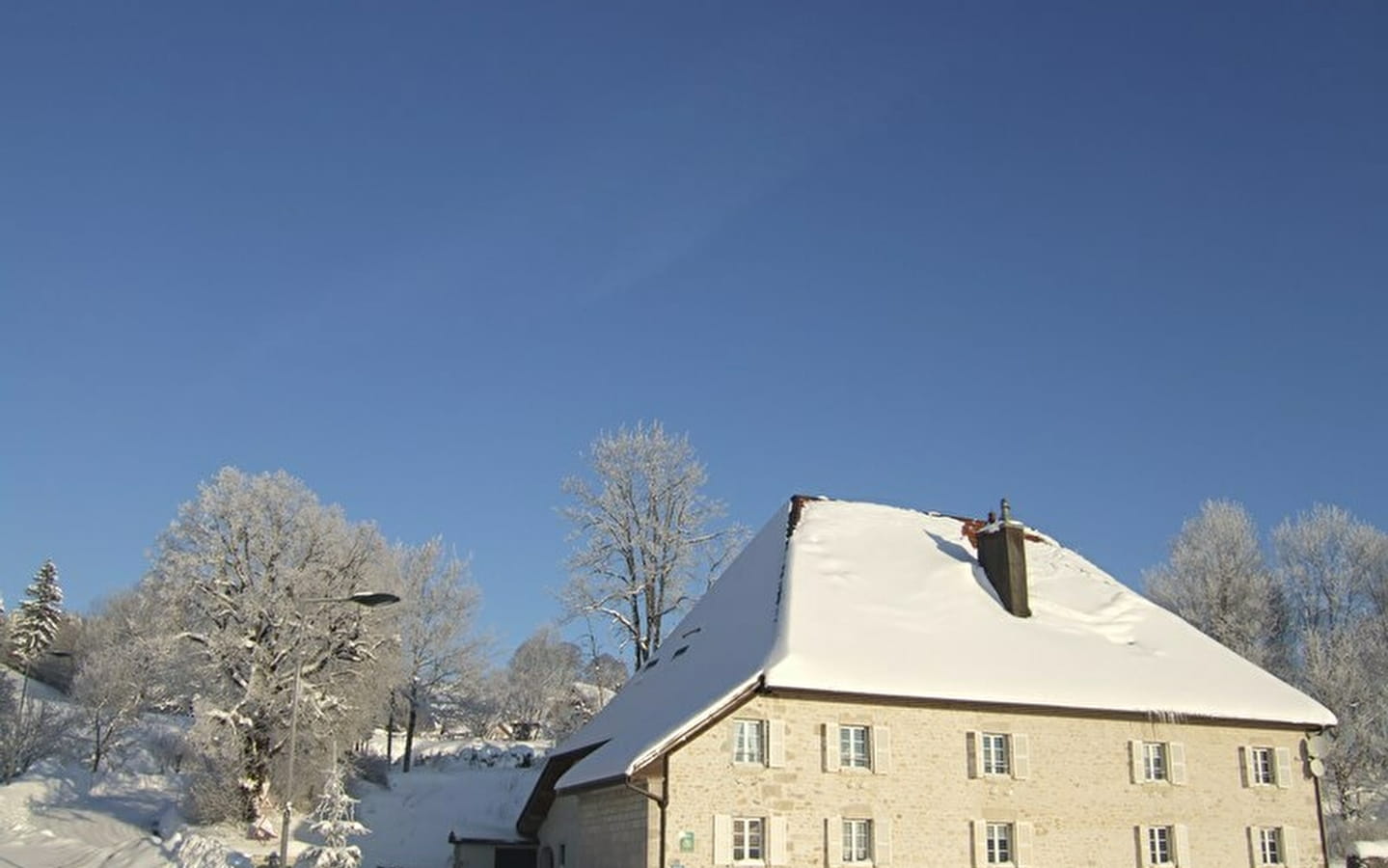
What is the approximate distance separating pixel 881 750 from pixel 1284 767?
11.7 m

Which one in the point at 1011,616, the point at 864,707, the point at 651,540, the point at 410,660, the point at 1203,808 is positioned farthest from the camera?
the point at 410,660

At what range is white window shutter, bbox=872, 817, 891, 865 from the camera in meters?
26.1

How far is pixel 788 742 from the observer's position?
2625 cm

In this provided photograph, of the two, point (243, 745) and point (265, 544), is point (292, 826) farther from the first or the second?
point (265, 544)

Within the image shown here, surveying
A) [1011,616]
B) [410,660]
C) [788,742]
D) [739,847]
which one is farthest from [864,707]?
[410,660]

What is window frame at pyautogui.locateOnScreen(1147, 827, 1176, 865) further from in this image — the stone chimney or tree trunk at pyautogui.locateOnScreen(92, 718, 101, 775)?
tree trunk at pyautogui.locateOnScreen(92, 718, 101, 775)

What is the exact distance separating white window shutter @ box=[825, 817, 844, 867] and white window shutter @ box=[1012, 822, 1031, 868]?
436 cm

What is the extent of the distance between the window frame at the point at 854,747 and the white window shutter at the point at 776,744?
1.44m

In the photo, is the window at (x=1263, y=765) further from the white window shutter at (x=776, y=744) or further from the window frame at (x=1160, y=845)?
the white window shutter at (x=776, y=744)

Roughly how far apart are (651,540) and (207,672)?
16.0 meters

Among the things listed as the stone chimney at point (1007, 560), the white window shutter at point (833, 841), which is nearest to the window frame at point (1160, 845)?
the stone chimney at point (1007, 560)

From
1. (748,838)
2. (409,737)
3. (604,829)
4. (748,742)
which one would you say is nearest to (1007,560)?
(748,742)

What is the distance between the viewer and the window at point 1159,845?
93.7ft

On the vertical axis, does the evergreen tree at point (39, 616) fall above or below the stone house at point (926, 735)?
above
